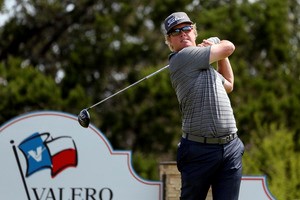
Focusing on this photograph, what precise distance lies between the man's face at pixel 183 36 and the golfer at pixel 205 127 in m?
0.10

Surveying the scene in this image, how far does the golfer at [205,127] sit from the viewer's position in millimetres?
4051

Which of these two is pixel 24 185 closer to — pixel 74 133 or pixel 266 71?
pixel 74 133

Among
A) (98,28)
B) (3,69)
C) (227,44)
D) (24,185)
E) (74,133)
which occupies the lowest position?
(24,185)

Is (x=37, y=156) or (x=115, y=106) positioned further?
(x=115, y=106)

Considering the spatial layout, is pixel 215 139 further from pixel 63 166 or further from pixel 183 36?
pixel 63 166

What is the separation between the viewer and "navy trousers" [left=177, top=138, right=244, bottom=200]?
4070 millimetres

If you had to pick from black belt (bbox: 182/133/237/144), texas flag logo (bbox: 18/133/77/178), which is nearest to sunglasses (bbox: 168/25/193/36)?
black belt (bbox: 182/133/237/144)

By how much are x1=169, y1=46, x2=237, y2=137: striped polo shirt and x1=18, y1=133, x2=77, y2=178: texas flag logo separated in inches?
73.0

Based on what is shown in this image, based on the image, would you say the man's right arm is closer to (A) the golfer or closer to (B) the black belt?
(A) the golfer

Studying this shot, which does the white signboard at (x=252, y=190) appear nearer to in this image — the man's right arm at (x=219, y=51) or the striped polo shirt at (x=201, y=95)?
the striped polo shirt at (x=201, y=95)

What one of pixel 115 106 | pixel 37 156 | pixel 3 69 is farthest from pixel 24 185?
pixel 115 106

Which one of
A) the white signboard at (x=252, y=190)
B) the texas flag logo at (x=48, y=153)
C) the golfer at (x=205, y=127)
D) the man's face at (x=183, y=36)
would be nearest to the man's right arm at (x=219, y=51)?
the golfer at (x=205, y=127)

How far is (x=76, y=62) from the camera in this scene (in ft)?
61.2

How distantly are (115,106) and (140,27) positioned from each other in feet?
6.50
